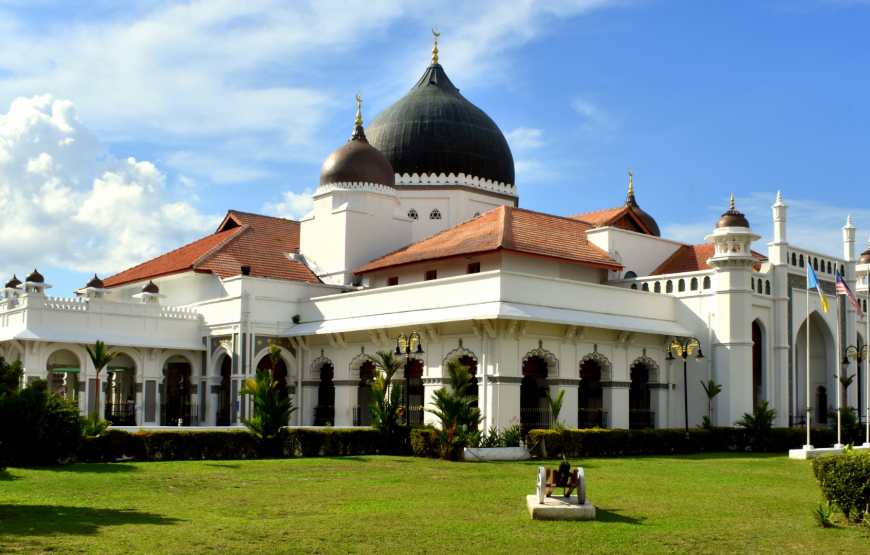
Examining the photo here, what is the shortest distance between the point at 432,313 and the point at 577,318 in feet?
13.6

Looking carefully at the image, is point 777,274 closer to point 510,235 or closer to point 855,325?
point 855,325

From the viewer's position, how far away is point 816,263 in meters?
30.6

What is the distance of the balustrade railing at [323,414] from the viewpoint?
2989cm

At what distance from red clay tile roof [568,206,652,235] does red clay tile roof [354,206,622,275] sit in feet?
2.66

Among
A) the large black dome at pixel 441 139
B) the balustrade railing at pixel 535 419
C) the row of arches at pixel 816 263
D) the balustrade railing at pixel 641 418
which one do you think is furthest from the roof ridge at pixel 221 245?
the row of arches at pixel 816 263

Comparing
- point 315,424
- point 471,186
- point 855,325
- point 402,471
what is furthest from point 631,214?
point 402,471

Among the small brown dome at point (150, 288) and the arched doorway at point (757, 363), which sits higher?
the small brown dome at point (150, 288)

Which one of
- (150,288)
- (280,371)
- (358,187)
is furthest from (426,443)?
(150,288)

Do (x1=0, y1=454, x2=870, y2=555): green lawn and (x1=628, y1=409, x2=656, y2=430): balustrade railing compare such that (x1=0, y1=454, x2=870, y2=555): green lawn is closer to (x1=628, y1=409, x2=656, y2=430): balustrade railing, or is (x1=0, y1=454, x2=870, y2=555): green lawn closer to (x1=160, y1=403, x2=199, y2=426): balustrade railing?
(x1=628, y1=409, x2=656, y2=430): balustrade railing

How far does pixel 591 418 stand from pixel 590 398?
2438 millimetres

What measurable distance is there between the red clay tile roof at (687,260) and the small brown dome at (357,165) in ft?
34.7

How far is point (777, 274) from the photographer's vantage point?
28.7 m

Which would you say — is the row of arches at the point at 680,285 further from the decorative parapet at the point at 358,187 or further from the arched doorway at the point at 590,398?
the decorative parapet at the point at 358,187

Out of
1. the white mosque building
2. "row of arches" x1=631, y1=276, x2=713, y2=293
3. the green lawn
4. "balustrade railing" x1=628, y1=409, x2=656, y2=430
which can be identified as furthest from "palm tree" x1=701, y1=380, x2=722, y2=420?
the green lawn
